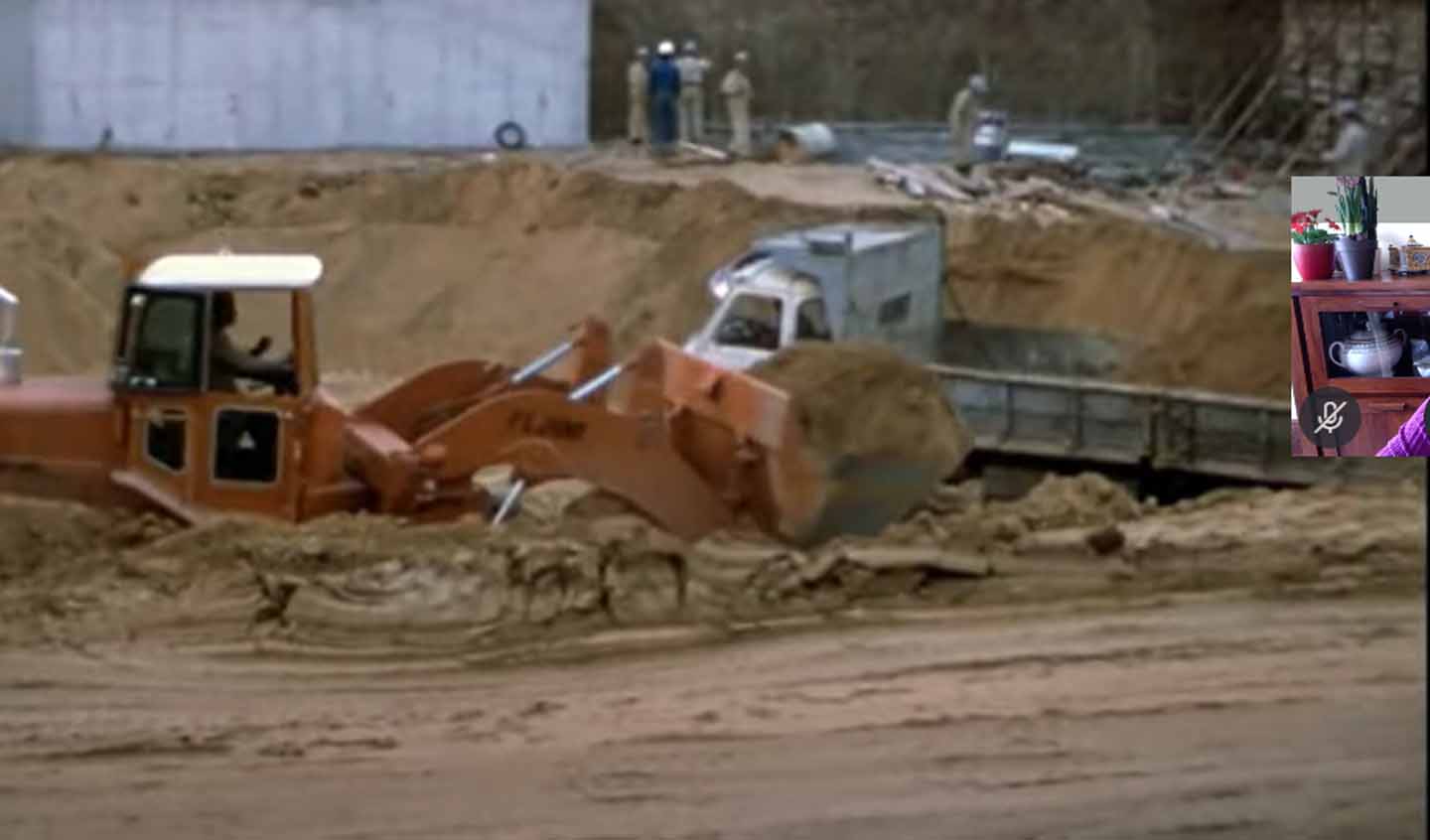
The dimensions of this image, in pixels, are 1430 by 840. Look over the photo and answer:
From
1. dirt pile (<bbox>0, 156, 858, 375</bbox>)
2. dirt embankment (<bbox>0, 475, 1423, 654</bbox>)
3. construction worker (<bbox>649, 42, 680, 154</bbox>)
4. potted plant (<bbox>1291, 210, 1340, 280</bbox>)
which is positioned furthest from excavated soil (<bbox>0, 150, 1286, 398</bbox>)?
potted plant (<bbox>1291, 210, 1340, 280</bbox>)

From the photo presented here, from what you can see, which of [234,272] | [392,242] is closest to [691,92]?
[392,242]

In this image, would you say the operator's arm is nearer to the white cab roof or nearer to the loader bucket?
the white cab roof

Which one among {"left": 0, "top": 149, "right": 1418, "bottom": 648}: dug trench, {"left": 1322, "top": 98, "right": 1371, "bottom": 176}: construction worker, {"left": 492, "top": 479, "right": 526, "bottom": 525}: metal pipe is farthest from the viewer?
{"left": 492, "top": 479, "right": 526, "bottom": 525}: metal pipe

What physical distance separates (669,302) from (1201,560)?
6.18 ft

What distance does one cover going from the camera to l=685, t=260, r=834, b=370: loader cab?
5.59m

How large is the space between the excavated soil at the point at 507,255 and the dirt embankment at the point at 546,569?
0.36 metres

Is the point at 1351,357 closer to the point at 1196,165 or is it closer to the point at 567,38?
the point at 1196,165

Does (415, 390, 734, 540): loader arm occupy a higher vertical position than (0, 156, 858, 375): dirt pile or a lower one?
lower

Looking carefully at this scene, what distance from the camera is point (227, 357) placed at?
195 inches

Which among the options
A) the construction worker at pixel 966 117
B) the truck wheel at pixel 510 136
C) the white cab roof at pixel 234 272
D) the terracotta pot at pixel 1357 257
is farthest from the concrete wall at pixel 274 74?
the terracotta pot at pixel 1357 257

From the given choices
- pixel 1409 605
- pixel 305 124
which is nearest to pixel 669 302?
pixel 305 124

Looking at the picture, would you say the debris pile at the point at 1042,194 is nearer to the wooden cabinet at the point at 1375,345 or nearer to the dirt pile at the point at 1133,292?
the dirt pile at the point at 1133,292

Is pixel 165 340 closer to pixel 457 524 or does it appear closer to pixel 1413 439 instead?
pixel 457 524

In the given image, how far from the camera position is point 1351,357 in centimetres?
353
